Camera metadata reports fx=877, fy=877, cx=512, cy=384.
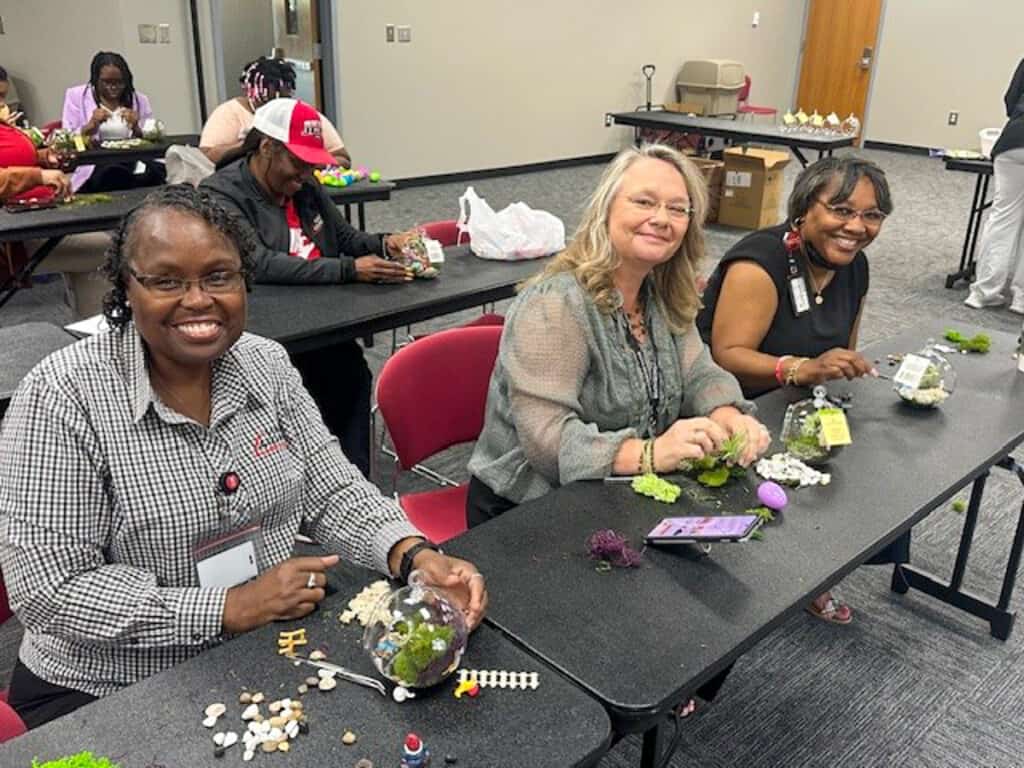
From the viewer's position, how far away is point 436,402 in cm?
217

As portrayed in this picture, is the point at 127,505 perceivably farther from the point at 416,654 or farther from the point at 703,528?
the point at 703,528

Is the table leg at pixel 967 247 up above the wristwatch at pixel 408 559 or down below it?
below

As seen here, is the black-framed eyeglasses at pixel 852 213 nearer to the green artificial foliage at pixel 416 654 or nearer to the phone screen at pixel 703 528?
the phone screen at pixel 703 528

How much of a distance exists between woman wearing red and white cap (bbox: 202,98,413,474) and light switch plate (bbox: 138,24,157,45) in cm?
433

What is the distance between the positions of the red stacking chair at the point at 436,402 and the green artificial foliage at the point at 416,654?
94 cm

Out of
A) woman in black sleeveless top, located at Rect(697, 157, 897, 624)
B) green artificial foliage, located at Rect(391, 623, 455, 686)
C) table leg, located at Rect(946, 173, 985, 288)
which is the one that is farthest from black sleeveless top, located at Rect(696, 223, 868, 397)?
table leg, located at Rect(946, 173, 985, 288)

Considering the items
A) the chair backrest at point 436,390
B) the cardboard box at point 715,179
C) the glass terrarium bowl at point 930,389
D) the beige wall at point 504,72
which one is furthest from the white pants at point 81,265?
the cardboard box at point 715,179

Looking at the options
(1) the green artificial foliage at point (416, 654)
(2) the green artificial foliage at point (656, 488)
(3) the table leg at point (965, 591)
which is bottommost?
(3) the table leg at point (965, 591)

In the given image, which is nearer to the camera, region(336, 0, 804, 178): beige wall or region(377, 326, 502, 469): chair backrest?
region(377, 326, 502, 469): chair backrest

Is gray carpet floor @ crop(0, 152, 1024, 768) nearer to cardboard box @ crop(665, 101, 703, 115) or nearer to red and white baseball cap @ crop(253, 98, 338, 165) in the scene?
red and white baseball cap @ crop(253, 98, 338, 165)

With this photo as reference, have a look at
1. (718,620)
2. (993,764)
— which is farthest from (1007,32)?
(718,620)

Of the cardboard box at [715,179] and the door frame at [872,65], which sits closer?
the cardboard box at [715,179]

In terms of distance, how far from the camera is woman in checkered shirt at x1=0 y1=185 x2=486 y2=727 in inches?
46.8

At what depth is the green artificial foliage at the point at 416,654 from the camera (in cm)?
104
